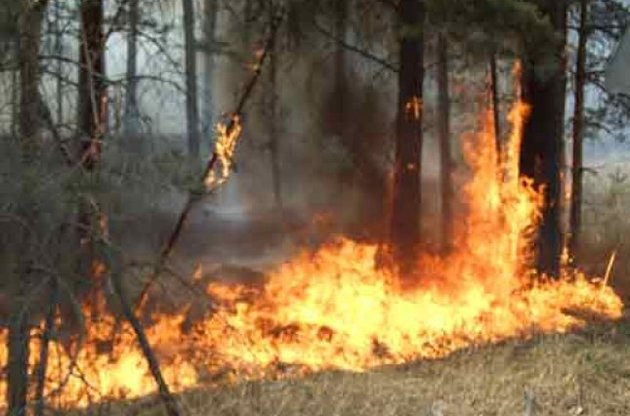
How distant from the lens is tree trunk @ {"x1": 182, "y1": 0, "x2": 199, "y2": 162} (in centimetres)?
861

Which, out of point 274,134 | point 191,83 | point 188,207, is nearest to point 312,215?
point 274,134

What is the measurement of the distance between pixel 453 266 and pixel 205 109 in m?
6.23

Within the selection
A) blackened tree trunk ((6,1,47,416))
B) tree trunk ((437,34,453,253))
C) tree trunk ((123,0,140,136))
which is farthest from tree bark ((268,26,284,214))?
blackened tree trunk ((6,1,47,416))

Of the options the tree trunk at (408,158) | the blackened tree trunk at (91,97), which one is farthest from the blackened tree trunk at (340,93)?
the blackened tree trunk at (91,97)

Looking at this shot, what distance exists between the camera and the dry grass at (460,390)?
7406mm

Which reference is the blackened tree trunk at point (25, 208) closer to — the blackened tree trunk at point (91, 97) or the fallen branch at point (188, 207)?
the blackened tree trunk at point (91, 97)

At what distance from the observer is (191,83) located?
344 inches

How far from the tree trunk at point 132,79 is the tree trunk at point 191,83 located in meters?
0.53

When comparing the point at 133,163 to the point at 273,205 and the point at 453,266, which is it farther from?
the point at 273,205

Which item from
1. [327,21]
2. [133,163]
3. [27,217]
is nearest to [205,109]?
[133,163]

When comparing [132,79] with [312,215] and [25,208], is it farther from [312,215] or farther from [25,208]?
[312,215]

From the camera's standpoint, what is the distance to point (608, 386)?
802 cm

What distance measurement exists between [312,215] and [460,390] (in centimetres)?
1113

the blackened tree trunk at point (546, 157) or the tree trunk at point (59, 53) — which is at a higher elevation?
the tree trunk at point (59, 53)
